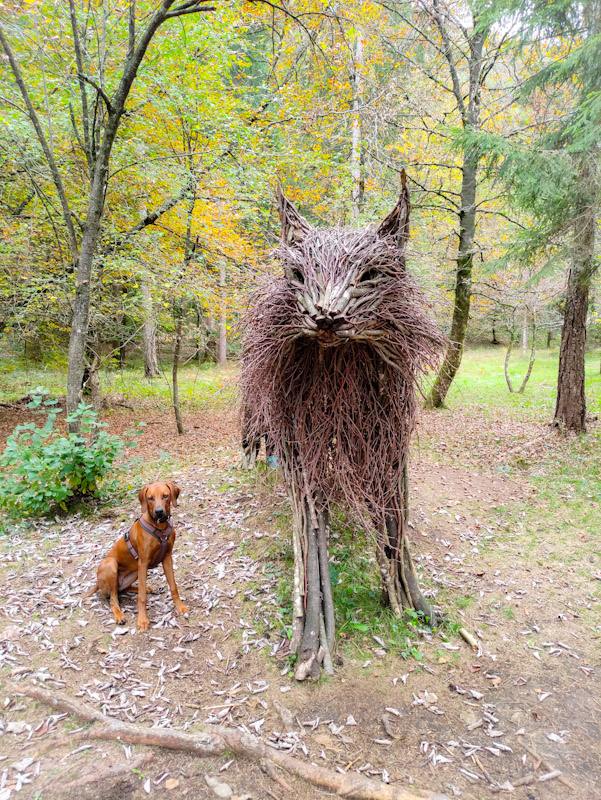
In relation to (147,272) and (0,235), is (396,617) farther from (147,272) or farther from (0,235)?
(0,235)

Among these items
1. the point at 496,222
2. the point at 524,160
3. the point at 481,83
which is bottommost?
the point at 524,160

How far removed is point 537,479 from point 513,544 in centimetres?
248

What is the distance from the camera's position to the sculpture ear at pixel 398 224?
3.37m

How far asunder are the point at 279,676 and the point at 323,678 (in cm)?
36

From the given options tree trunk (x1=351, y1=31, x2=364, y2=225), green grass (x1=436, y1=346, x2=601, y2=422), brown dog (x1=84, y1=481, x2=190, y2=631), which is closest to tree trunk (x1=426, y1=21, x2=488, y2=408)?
tree trunk (x1=351, y1=31, x2=364, y2=225)

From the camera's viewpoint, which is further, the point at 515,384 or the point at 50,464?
the point at 515,384

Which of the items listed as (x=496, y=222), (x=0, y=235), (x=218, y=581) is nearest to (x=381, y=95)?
(x=496, y=222)

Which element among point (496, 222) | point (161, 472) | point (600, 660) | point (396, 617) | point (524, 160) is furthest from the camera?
point (496, 222)

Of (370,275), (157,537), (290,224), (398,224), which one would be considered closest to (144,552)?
(157,537)

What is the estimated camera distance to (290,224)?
141 inches

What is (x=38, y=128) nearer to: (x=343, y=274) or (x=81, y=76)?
(x=81, y=76)

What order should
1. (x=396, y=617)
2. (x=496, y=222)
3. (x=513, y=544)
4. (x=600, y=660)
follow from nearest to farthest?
1. (x=600, y=660)
2. (x=396, y=617)
3. (x=513, y=544)
4. (x=496, y=222)

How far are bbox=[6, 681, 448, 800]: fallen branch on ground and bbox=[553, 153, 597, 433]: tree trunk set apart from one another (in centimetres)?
823

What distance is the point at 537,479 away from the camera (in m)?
7.56
